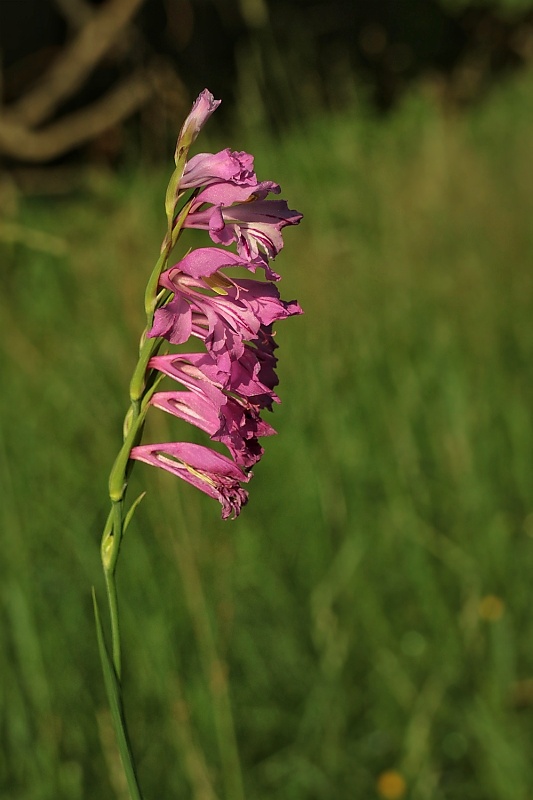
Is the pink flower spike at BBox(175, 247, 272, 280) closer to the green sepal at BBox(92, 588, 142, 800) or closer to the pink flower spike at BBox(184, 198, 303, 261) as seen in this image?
the pink flower spike at BBox(184, 198, 303, 261)

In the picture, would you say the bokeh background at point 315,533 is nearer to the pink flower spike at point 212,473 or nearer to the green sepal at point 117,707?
the pink flower spike at point 212,473

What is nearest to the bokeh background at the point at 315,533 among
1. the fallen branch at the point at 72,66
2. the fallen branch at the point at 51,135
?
the fallen branch at the point at 51,135

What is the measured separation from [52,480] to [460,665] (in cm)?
119

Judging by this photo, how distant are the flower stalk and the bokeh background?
0.67 meters

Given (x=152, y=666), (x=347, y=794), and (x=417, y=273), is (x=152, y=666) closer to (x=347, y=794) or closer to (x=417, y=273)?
(x=347, y=794)

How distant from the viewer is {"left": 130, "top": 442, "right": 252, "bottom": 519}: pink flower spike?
901 millimetres

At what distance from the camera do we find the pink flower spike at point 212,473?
0.90 meters

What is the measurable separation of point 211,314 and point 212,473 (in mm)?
156

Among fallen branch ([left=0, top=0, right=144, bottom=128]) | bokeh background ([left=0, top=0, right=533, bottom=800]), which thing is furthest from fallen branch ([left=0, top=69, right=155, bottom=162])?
bokeh background ([left=0, top=0, right=533, bottom=800])

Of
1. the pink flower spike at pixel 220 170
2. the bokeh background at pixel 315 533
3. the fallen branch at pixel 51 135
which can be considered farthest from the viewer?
the fallen branch at pixel 51 135

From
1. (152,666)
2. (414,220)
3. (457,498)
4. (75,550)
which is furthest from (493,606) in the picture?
(414,220)

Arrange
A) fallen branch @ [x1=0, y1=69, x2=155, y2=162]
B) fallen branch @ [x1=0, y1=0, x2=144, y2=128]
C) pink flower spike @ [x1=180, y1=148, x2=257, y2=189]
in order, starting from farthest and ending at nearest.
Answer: fallen branch @ [x1=0, y1=0, x2=144, y2=128] → fallen branch @ [x1=0, y1=69, x2=155, y2=162] → pink flower spike @ [x1=180, y1=148, x2=257, y2=189]

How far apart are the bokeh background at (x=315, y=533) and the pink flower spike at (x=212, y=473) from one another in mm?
651

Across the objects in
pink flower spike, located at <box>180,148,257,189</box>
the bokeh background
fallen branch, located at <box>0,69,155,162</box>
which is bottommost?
the bokeh background
